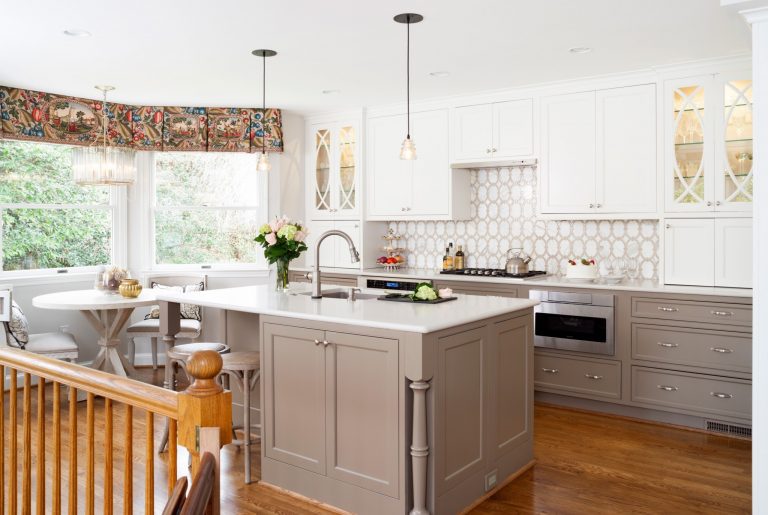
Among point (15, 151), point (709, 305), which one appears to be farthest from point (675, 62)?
point (15, 151)

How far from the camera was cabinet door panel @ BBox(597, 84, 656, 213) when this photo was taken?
4.82 meters

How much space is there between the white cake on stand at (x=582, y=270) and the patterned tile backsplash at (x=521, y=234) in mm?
413

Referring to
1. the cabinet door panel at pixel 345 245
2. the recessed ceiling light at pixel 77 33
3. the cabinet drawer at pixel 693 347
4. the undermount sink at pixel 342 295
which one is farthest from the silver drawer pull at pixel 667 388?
the recessed ceiling light at pixel 77 33

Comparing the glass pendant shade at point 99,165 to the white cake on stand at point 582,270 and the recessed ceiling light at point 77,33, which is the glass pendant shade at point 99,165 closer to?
the recessed ceiling light at point 77,33

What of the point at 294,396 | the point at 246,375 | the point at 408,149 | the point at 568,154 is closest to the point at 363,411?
the point at 294,396

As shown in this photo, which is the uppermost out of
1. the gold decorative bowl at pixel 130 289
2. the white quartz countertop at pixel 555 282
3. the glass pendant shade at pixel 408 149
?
the glass pendant shade at pixel 408 149

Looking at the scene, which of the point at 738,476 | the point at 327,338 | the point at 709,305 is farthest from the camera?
the point at 709,305

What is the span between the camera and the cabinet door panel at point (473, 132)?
18.3 feet

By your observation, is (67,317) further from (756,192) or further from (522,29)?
(756,192)

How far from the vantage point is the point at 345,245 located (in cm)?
648

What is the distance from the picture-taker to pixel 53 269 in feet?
19.7

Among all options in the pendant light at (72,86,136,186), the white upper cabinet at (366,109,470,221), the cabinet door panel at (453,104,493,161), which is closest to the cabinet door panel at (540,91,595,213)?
the cabinet door panel at (453,104,493,161)

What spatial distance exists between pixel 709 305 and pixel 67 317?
17.3 feet

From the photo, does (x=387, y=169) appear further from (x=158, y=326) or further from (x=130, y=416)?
(x=130, y=416)
